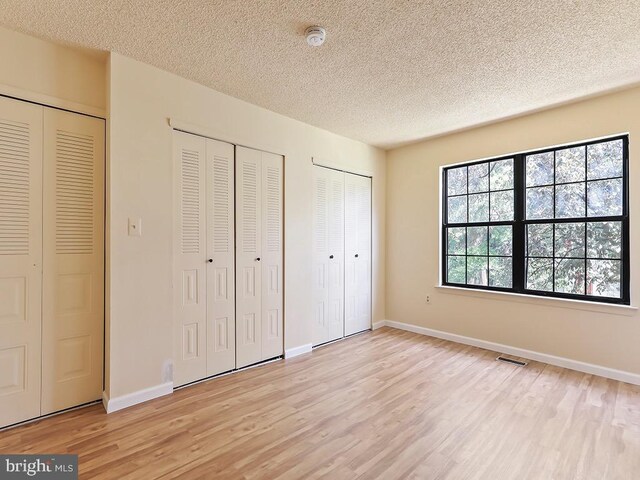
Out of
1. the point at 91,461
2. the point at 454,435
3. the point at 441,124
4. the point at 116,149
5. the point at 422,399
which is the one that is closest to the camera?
the point at 91,461

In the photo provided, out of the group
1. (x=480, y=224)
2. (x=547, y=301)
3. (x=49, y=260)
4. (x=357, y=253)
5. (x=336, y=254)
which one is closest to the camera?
(x=49, y=260)

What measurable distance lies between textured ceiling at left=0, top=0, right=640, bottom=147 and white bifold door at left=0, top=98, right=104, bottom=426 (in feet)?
2.26

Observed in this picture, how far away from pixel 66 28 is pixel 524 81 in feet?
11.4

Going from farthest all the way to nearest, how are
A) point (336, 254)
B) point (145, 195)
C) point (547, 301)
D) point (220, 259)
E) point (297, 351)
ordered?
point (336, 254), point (297, 351), point (547, 301), point (220, 259), point (145, 195)

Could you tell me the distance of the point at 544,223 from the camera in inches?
138

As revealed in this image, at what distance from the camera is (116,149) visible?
2.47m

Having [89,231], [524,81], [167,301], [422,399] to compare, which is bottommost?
[422,399]

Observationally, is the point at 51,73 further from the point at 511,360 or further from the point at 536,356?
the point at 536,356

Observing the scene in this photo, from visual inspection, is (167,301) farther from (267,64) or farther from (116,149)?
(267,64)

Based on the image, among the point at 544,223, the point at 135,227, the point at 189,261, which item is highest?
the point at 544,223

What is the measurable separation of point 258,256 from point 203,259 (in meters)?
0.59

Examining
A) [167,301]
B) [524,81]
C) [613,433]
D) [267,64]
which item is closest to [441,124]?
[524,81]

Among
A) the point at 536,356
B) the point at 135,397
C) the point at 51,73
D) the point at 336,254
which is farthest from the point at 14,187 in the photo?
the point at 536,356

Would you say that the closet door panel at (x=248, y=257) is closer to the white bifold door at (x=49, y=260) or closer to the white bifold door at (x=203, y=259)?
the white bifold door at (x=203, y=259)
